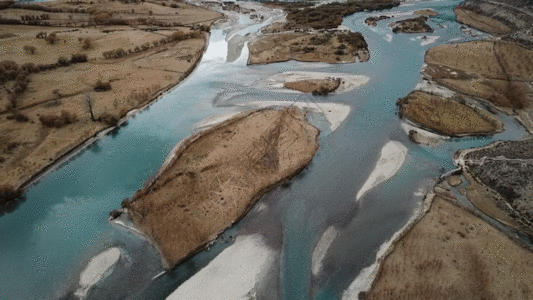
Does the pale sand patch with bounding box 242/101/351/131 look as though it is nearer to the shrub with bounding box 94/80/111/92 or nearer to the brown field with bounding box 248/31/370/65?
the brown field with bounding box 248/31/370/65

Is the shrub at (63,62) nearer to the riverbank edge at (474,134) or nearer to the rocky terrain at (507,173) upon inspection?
the riverbank edge at (474,134)


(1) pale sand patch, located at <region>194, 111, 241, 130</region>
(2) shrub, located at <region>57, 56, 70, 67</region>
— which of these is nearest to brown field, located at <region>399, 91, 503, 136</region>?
(1) pale sand patch, located at <region>194, 111, 241, 130</region>

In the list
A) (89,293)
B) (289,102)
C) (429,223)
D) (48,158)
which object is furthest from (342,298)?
(48,158)

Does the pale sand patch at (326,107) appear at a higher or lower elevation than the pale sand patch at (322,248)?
higher

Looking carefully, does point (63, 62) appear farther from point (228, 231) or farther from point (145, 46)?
point (228, 231)

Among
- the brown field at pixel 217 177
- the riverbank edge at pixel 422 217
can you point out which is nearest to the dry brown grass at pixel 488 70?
the riverbank edge at pixel 422 217

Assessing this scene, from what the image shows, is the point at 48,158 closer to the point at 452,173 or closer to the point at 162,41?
the point at 162,41
